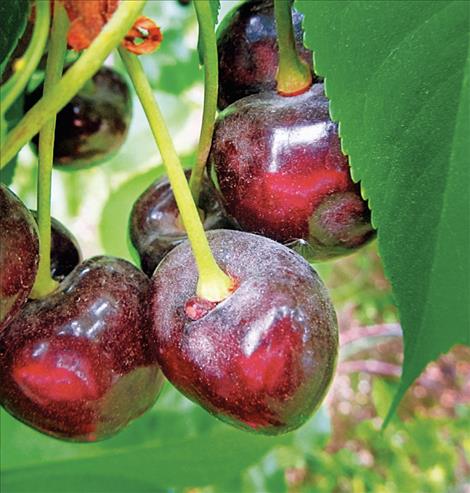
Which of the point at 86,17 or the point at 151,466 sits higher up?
the point at 86,17

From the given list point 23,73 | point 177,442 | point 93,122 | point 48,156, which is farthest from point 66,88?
point 177,442

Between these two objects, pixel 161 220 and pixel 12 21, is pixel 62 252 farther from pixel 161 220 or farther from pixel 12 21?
pixel 12 21

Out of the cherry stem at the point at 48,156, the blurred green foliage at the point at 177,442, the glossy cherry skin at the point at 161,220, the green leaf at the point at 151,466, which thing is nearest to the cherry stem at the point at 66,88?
the cherry stem at the point at 48,156

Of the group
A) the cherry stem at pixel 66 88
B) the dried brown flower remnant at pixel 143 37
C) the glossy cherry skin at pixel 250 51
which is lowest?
the glossy cherry skin at pixel 250 51

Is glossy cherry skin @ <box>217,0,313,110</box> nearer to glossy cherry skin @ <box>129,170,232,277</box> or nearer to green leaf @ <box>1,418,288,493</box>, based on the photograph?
glossy cherry skin @ <box>129,170,232,277</box>

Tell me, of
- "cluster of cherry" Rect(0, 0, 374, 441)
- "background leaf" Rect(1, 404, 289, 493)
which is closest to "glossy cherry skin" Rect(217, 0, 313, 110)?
"cluster of cherry" Rect(0, 0, 374, 441)

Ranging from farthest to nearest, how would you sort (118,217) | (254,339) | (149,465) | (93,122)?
1. (118,217)
2. (149,465)
3. (93,122)
4. (254,339)

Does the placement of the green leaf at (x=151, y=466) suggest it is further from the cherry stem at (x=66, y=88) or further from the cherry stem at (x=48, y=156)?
the cherry stem at (x=66, y=88)
